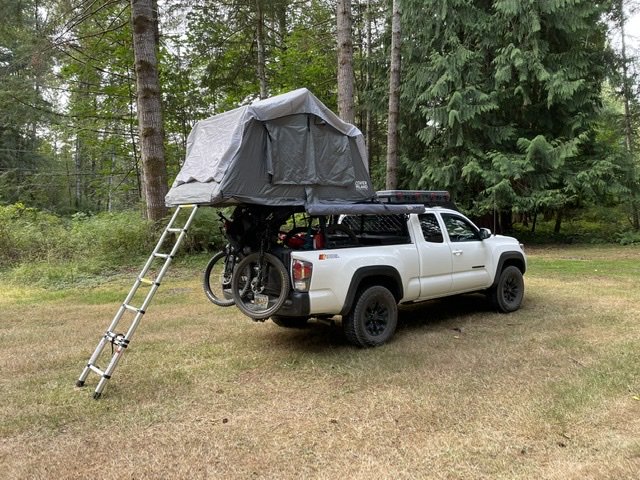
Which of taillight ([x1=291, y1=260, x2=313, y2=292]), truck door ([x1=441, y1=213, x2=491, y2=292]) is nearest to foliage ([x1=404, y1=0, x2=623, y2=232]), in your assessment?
truck door ([x1=441, y1=213, x2=491, y2=292])

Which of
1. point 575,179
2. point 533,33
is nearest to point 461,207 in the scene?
point 575,179

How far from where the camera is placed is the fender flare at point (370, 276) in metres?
5.30

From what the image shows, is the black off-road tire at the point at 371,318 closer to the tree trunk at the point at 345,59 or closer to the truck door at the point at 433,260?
the truck door at the point at 433,260

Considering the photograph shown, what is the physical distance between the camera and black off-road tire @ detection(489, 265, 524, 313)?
717 cm

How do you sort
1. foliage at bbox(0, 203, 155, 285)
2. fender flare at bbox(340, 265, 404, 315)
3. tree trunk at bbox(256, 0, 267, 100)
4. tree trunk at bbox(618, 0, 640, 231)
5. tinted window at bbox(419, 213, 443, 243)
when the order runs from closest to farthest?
fender flare at bbox(340, 265, 404, 315)
tinted window at bbox(419, 213, 443, 243)
foliage at bbox(0, 203, 155, 285)
tree trunk at bbox(256, 0, 267, 100)
tree trunk at bbox(618, 0, 640, 231)

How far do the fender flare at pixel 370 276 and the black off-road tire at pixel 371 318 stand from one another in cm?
12

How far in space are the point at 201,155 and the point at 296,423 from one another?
296cm

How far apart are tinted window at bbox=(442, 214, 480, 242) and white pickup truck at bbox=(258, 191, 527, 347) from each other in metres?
0.01

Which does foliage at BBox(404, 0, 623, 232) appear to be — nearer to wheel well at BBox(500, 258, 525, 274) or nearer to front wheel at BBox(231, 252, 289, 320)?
wheel well at BBox(500, 258, 525, 274)

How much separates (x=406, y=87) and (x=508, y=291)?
10.5 metres

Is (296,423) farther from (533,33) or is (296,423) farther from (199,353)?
(533,33)

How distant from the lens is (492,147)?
50.4 feet

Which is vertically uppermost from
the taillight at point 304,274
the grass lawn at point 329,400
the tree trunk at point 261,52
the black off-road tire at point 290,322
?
the tree trunk at point 261,52

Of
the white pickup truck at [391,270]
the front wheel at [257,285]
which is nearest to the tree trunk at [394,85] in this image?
the white pickup truck at [391,270]
